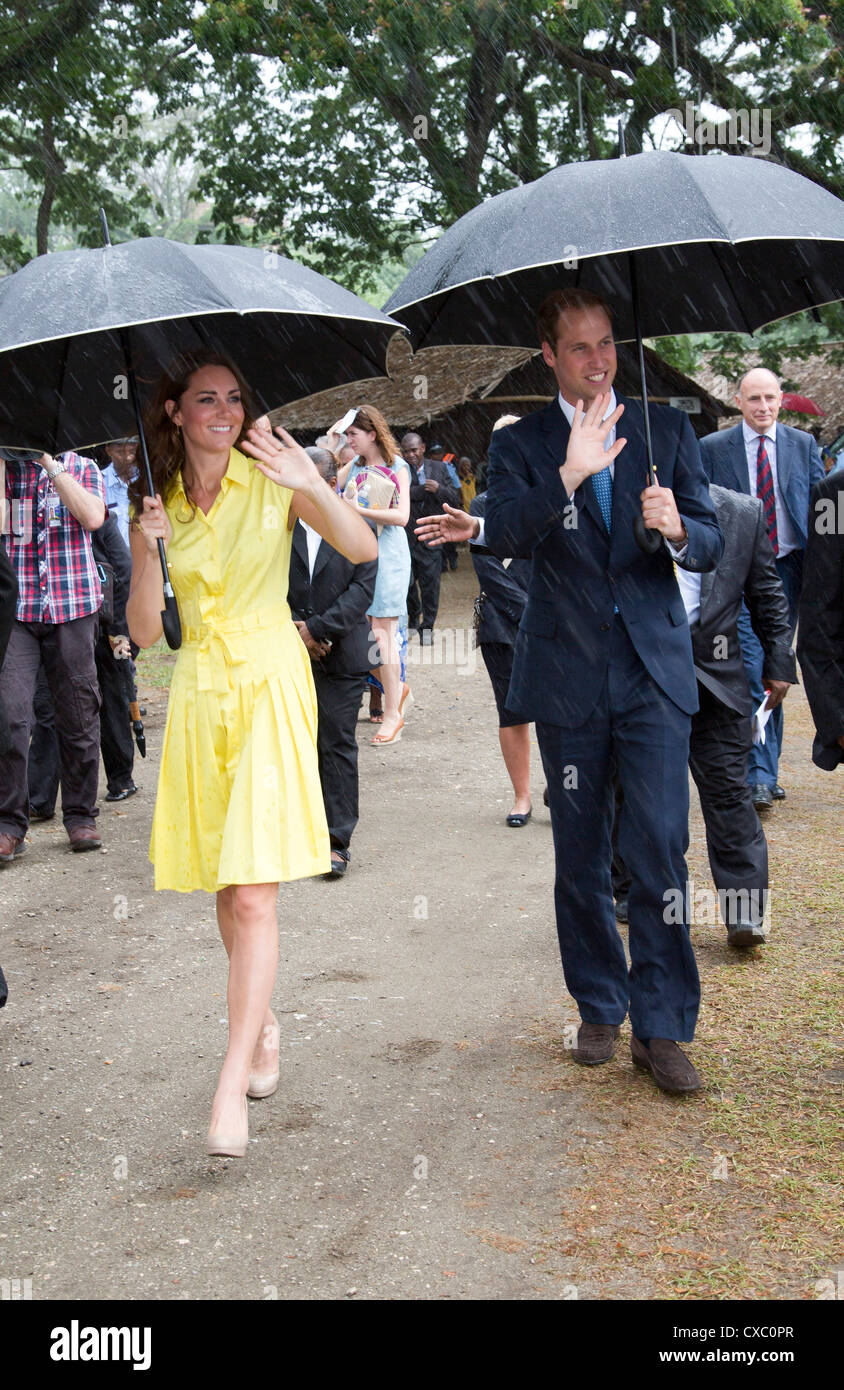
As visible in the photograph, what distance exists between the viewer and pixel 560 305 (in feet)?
14.2

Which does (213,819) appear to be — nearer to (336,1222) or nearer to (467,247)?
(336,1222)

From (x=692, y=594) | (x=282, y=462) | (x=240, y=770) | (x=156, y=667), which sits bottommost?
(x=156, y=667)

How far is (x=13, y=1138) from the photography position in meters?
4.30

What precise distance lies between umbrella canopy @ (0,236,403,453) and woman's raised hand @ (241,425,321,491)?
1.15 ft

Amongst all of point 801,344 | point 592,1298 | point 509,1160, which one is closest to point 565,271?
point 509,1160

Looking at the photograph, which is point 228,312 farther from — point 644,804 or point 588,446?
point 644,804

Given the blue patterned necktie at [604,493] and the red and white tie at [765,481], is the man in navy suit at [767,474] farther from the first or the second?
the blue patterned necktie at [604,493]

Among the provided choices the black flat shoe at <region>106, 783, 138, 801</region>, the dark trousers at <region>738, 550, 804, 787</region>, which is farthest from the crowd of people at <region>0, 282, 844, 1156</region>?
the black flat shoe at <region>106, 783, 138, 801</region>

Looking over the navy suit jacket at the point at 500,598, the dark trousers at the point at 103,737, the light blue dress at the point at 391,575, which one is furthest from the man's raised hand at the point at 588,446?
the light blue dress at the point at 391,575

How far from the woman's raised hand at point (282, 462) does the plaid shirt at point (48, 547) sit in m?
4.04

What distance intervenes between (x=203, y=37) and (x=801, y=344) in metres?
12.1

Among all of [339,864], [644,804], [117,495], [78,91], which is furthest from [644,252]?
[78,91]

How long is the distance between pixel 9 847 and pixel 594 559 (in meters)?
4.37

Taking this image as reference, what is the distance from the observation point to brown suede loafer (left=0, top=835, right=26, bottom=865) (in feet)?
25.0
